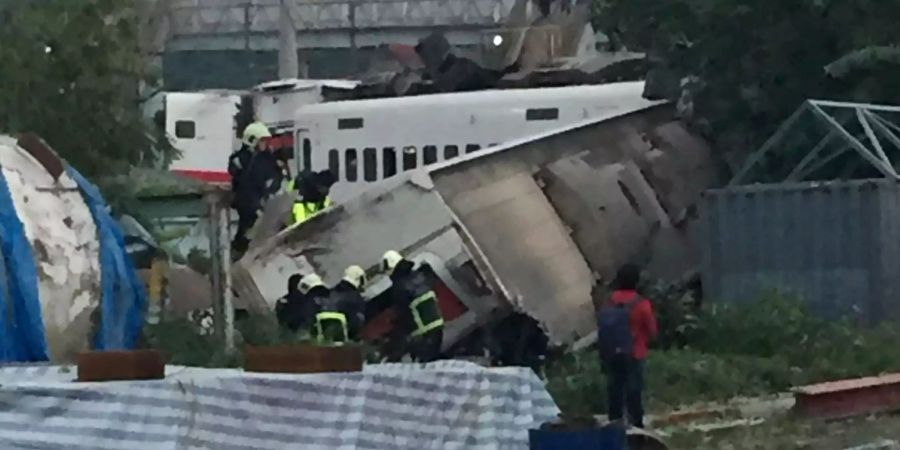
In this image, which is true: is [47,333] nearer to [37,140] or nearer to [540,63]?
[37,140]

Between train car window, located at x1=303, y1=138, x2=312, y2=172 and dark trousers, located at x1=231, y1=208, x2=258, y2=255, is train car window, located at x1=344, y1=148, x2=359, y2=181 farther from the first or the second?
dark trousers, located at x1=231, y1=208, x2=258, y2=255

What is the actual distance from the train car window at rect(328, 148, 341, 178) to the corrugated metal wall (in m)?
6.25

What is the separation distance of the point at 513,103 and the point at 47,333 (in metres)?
10.8

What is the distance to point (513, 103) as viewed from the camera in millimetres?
23719

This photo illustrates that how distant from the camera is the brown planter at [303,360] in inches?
357

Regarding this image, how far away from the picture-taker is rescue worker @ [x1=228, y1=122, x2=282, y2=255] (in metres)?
19.5

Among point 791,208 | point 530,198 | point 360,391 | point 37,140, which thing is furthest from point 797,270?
point 360,391

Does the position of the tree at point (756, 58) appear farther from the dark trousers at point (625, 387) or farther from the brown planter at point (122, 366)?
the brown planter at point (122, 366)

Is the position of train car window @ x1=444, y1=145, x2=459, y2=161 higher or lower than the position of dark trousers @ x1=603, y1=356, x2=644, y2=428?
higher

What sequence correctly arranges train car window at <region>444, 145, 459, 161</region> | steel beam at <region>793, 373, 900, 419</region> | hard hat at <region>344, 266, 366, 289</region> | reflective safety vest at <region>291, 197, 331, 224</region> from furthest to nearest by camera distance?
train car window at <region>444, 145, 459, 161</region> < reflective safety vest at <region>291, 197, 331, 224</region> < hard hat at <region>344, 266, 366, 289</region> < steel beam at <region>793, 373, 900, 419</region>

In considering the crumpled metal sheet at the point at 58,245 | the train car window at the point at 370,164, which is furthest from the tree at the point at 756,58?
the crumpled metal sheet at the point at 58,245

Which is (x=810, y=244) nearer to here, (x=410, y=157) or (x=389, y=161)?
(x=410, y=157)

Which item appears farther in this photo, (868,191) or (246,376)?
(868,191)

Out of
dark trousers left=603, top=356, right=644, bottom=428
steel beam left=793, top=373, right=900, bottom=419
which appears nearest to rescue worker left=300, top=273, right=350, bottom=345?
dark trousers left=603, top=356, right=644, bottom=428
